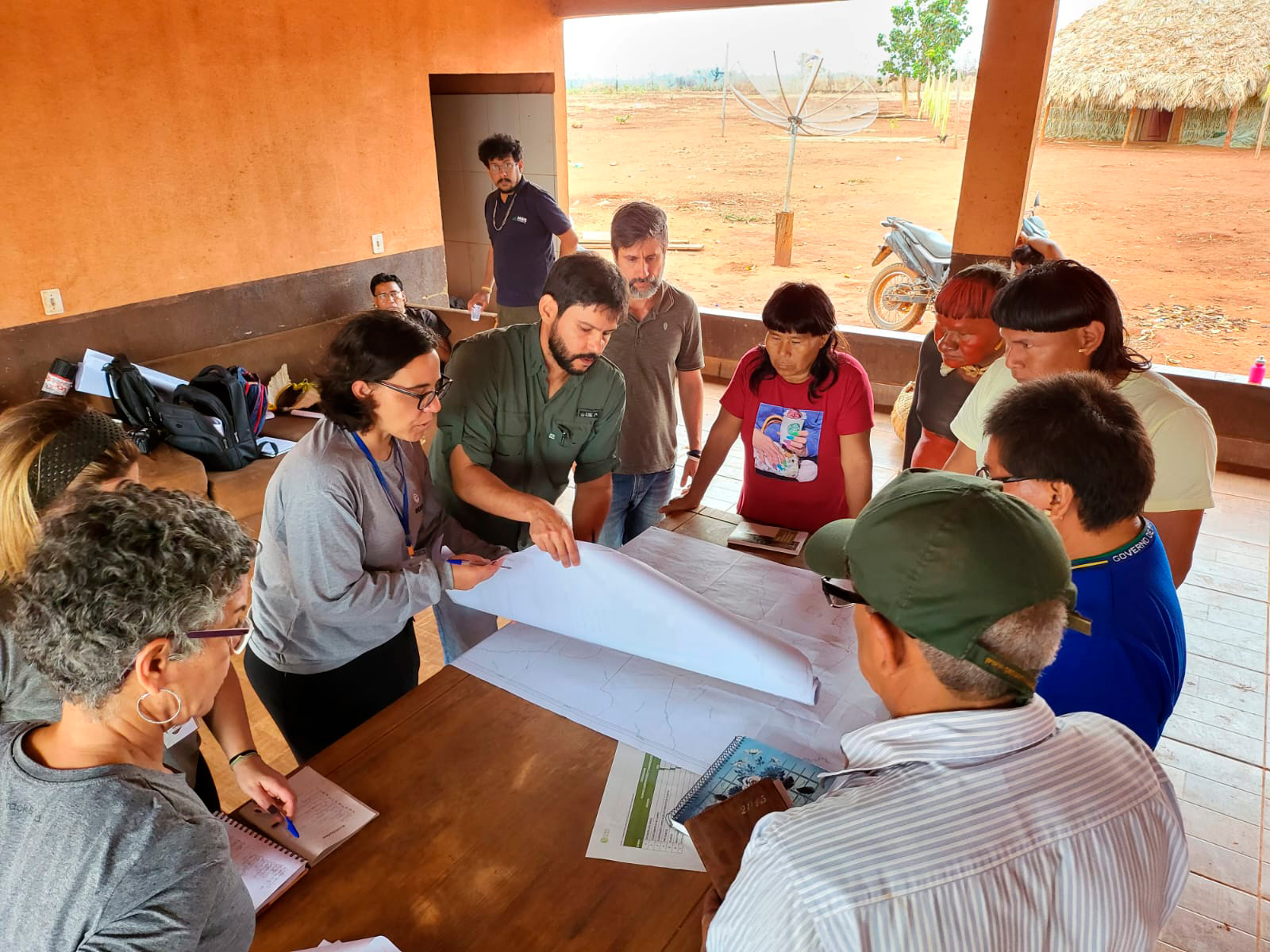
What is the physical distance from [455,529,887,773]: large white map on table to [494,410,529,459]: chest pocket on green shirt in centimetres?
55

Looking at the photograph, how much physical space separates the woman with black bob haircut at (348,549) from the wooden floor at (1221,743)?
2.85 feet

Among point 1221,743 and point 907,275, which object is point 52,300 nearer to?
point 1221,743

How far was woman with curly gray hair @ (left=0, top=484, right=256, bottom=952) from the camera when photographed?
0.76 metres

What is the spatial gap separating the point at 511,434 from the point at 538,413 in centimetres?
9

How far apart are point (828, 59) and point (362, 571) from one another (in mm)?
7196

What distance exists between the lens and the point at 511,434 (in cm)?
199

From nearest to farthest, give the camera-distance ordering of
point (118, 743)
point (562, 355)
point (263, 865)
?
1. point (118, 743)
2. point (263, 865)
3. point (562, 355)

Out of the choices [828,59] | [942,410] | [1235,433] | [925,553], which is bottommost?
[1235,433]

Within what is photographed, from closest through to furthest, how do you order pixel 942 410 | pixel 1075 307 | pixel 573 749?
pixel 573 749 < pixel 1075 307 < pixel 942 410

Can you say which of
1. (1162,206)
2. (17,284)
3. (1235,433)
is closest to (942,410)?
(1235,433)

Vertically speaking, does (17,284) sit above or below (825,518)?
above

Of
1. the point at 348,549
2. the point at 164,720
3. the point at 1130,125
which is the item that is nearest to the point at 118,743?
the point at 164,720

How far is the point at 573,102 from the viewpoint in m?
20.8

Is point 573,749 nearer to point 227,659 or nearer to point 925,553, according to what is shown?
point 227,659
